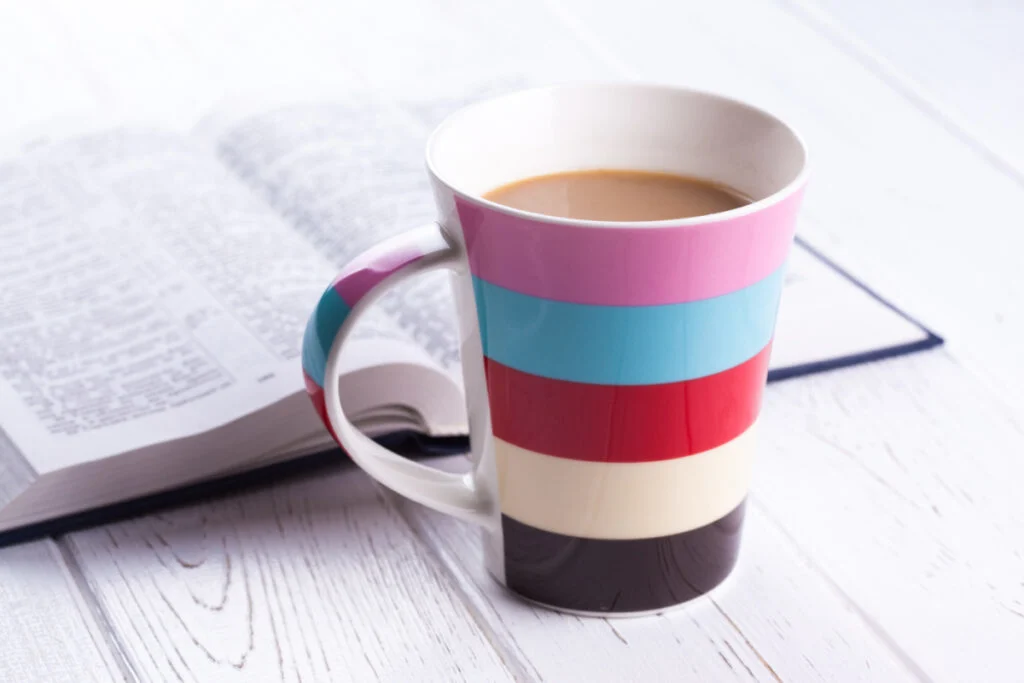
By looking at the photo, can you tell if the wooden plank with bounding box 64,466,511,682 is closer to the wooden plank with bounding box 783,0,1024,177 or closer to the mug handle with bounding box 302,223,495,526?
the mug handle with bounding box 302,223,495,526

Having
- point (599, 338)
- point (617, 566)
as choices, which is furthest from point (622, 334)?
point (617, 566)

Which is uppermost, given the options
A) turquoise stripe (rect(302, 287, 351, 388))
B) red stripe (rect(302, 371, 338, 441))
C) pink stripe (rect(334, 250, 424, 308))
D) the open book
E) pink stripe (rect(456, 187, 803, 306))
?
pink stripe (rect(456, 187, 803, 306))

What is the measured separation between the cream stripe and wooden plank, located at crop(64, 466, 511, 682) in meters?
0.06

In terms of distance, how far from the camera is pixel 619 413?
450mm

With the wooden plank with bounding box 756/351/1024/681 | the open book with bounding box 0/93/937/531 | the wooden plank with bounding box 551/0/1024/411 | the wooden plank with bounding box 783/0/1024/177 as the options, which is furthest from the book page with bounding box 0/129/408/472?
the wooden plank with bounding box 783/0/1024/177

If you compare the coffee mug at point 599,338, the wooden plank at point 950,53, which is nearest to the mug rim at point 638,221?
the coffee mug at point 599,338

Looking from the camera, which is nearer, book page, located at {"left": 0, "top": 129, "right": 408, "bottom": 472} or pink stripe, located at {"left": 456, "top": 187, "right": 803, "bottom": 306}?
pink stripe, located at {"left": 456, "top": 187, "right": 803, "bottom": 306}

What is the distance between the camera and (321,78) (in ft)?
3.67

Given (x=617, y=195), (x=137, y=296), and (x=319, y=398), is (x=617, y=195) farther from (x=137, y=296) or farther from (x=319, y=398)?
(x=137, y=296)

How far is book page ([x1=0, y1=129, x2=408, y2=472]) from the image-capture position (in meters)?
0.59

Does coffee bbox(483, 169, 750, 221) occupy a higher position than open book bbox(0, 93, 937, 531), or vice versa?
coffee bbox(483, 169, 750, 221)

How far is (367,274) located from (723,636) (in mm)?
213

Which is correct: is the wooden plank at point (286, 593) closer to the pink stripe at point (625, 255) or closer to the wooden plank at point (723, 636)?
the wooden plank at point (723, 636)

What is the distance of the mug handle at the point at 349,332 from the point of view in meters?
0.46
